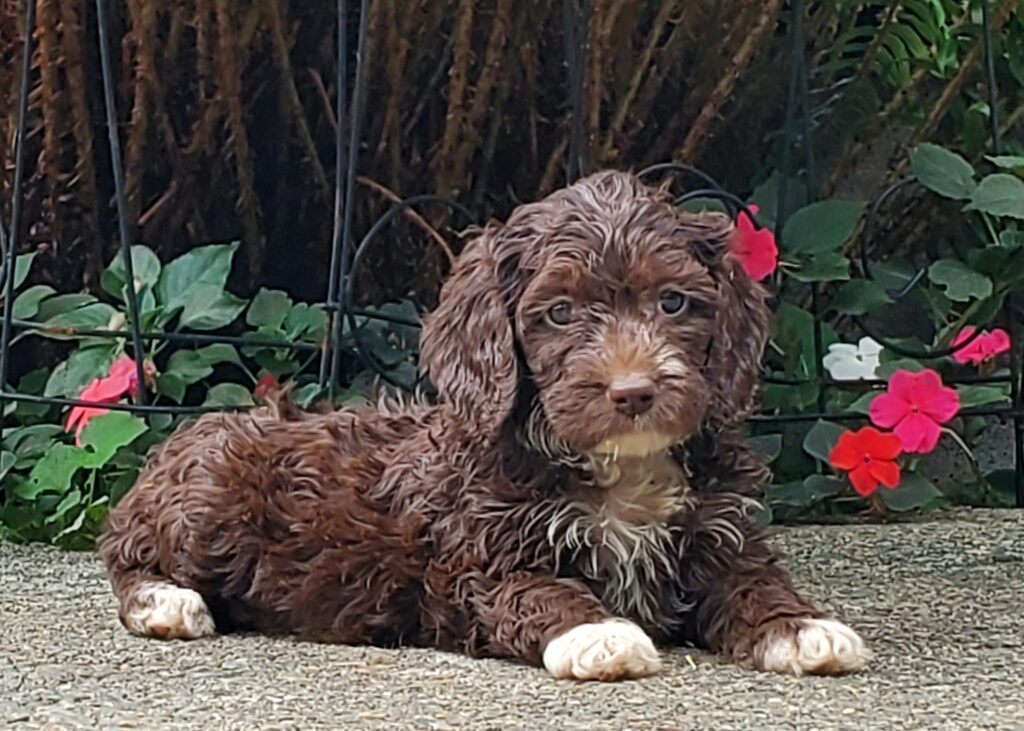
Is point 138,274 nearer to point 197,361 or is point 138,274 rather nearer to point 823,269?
point 197,361

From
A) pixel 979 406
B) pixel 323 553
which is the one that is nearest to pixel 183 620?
pixel 323 553

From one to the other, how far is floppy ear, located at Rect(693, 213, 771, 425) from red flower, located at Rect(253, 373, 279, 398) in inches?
65.6

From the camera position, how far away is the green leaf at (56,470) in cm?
477

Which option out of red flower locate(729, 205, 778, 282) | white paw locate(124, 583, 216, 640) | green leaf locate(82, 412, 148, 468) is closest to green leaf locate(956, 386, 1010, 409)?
red flower locate(729, 205, 778, 282)

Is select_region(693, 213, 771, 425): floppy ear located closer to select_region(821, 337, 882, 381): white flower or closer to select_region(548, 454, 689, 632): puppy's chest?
select_region(548, 454, 689, 632): puppy's chest

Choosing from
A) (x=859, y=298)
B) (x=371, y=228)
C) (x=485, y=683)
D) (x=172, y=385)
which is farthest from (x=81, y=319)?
(x=485, y=683)

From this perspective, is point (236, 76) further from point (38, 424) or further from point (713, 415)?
point (713, 415)

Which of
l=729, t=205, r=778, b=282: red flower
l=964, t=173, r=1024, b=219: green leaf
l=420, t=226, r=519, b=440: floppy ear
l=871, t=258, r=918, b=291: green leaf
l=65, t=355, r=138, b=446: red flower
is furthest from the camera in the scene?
l=871, t=258, r=918, b=291: green leaf

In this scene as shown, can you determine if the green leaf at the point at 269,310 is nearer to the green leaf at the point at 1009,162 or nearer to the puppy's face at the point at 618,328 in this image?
the puppy's face at the point at 618,328

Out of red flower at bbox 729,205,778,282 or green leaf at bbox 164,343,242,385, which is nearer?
red flower at bbox 729,205,778,282

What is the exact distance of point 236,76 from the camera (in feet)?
16.1

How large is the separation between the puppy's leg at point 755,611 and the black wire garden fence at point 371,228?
146 centimetres

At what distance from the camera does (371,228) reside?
5.03 m

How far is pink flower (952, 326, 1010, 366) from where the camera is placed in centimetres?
499
